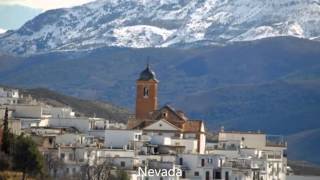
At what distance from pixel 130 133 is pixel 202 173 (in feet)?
24.5

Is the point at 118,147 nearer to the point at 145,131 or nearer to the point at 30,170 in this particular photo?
the point at 145,131

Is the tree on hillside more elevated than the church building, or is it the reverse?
the church building

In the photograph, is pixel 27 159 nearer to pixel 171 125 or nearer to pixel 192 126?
pixel 171 125

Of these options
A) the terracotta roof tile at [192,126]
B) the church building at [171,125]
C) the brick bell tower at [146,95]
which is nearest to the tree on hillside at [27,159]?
the church building at [171,125]

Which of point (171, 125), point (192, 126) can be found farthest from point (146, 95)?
point (171, 125)

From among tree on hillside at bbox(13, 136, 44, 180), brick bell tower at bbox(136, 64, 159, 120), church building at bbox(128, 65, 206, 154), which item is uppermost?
brick bell tower at bbox(136, 64, 159, 120)

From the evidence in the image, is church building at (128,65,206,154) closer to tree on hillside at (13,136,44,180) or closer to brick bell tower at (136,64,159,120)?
brick bell tower at (136,64,159,120)

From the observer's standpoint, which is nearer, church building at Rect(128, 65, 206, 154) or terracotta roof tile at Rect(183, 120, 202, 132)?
church building at Rect(128, 65, 206, 154)

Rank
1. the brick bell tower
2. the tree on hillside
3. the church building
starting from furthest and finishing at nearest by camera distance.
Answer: the brick bell tower, the church building, the tree on hillside

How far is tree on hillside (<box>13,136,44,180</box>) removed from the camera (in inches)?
2795

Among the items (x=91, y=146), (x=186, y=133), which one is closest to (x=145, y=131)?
(x=186, y=133)

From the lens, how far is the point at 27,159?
234 ft

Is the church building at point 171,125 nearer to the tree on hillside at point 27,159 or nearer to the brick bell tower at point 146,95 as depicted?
the brick bell tower at point 146,95

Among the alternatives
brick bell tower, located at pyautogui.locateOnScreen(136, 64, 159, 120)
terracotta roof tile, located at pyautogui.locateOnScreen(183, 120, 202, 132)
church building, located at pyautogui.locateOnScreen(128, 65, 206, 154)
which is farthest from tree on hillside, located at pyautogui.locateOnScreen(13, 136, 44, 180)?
brick bell tower, located at pyautogui.locateOnScreen(136, 64, 159, 120)
